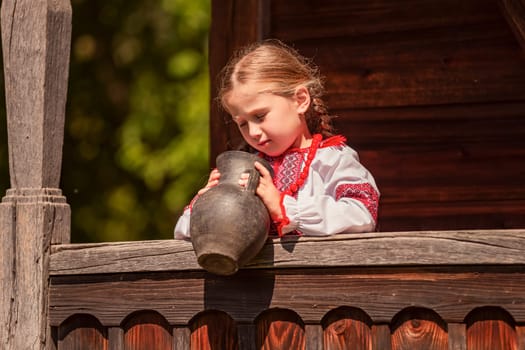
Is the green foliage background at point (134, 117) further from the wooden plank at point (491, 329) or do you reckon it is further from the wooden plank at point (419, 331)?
the wooden plank at point (491, 329)

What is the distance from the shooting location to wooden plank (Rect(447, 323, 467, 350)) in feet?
11.7

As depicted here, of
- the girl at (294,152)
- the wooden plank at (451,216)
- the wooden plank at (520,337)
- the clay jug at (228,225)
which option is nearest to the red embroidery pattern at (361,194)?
the girl at (294,152)

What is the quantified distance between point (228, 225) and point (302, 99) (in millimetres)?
803

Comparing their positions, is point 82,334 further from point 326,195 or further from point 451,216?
point 451,216

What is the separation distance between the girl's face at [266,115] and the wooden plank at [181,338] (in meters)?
0.74

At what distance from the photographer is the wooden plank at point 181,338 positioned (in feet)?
Result: 13.2

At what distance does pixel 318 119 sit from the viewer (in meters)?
4.40

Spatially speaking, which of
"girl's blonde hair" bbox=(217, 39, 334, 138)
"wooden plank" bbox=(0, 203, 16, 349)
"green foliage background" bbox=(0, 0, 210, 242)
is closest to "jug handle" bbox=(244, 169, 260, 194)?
"girl's blonde hair" bbox=(217, 39, 334, 138)

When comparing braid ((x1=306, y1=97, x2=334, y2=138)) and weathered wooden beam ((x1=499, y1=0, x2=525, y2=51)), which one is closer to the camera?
braid ((x1=306, y1=97, x2=334, y2=138))

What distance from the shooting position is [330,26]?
6496 mm

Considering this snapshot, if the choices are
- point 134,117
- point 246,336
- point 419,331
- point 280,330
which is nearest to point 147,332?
point 246,336

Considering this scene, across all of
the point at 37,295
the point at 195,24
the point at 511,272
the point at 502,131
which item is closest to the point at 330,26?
the point at 502,131

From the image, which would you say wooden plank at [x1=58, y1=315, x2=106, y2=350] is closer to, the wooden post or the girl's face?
the wooden post

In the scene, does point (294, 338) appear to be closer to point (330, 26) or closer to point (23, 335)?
point (23, 335)
